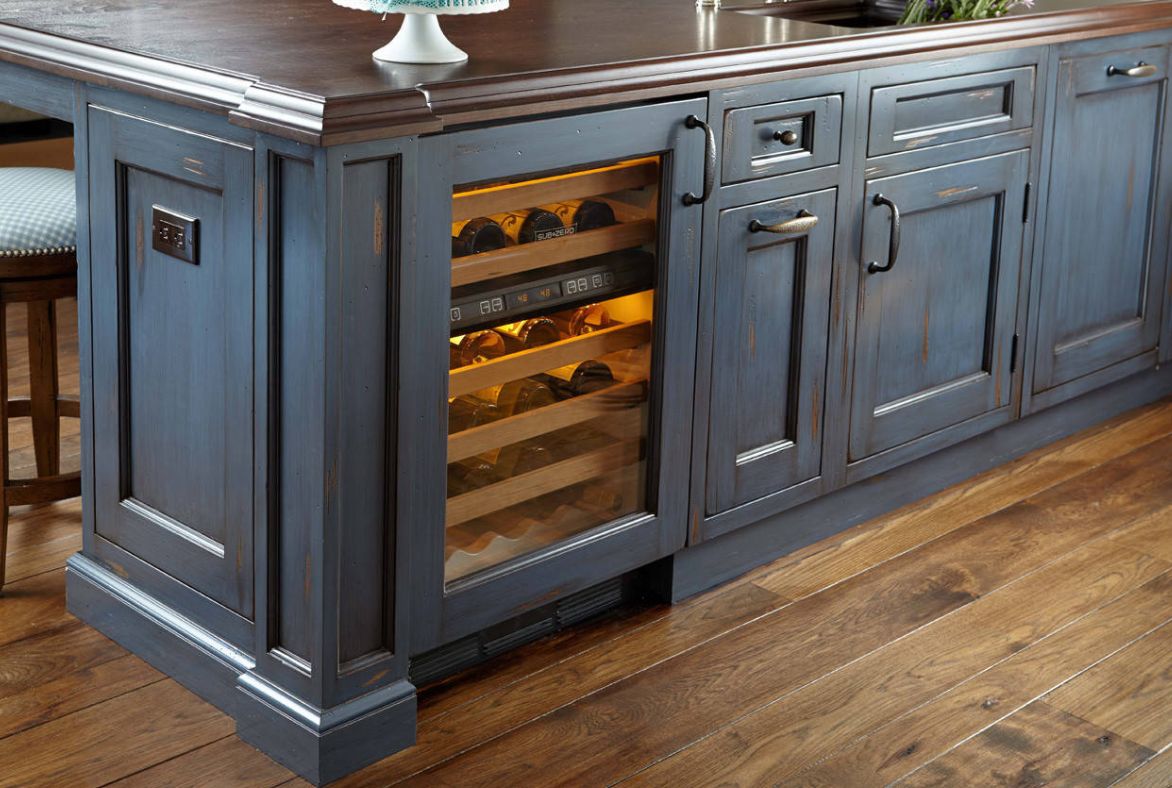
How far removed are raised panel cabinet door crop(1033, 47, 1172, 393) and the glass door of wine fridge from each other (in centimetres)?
114

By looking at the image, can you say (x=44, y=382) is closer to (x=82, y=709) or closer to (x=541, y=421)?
(x=82, y=709)

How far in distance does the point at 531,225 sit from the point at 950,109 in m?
0.99

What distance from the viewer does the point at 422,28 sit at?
2035mm

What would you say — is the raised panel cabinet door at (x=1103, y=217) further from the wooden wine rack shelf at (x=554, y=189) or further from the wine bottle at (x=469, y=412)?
the wine bottle at (x=469, y=412)

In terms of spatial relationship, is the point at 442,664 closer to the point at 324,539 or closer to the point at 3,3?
the point at 324,539

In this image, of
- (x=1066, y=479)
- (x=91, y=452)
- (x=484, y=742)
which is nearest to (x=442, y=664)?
(x=484, y=742)

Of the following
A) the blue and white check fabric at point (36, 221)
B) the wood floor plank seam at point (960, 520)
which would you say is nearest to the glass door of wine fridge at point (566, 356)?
the wood floor plank seam at point (960, 520)

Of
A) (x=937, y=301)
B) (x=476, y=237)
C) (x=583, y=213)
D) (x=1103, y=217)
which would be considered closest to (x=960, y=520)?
(x=937, y=301)

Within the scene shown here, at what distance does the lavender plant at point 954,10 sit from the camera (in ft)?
9.50

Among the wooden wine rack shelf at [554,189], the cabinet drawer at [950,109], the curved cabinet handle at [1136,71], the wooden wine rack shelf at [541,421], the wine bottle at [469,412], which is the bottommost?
the wooden wine rack shelf at [541,421]

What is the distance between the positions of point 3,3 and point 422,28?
958 millimetres

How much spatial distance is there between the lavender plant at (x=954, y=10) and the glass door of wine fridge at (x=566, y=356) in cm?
89

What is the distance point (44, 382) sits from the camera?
105 inches

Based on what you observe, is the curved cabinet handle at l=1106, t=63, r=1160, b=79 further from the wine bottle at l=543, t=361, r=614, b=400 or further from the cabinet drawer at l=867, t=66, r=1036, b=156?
the wine bottle at l=543, t=361, r=614, b=400
